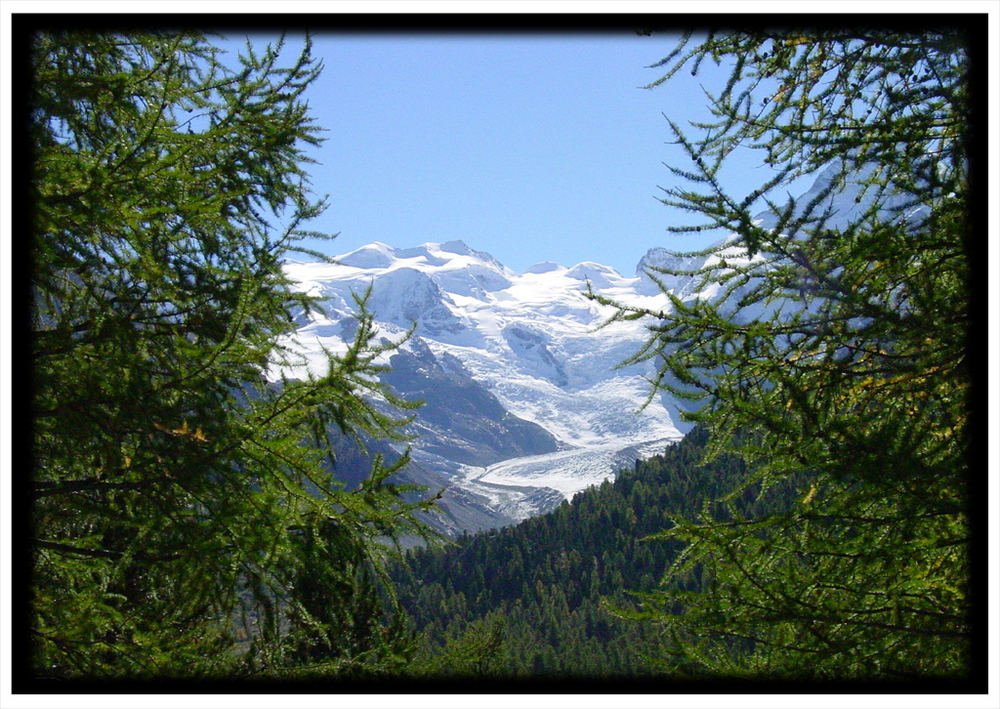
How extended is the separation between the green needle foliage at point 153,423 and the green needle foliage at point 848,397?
5.60 ft

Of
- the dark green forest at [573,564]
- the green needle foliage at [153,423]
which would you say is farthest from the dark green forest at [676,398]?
the dark green forest at [573,564]

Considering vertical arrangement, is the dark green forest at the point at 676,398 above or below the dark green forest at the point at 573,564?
above

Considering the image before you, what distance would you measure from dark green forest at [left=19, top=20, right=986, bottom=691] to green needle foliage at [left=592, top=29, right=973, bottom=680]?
0.06ft

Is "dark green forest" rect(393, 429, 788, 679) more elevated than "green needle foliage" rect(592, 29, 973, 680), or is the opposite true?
"green needle foliage" rect(592, 29, 973, 680)

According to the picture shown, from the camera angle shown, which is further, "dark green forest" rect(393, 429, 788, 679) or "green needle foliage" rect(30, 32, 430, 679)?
"dark green forest" rect(393, 429, 788, 679)

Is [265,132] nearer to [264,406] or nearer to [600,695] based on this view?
[264,406]

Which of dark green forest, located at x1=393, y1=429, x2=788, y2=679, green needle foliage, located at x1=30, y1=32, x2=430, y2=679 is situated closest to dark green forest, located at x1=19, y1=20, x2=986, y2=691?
green needle foliage, located at x1=30, y1=32, x2=430, y2=679

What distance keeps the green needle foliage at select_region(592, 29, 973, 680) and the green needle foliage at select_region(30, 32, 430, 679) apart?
5.60ft

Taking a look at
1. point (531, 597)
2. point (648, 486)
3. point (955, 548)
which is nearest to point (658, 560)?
point (648, 486)

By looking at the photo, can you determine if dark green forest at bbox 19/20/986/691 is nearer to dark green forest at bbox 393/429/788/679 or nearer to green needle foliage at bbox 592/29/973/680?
green needle foliage at bbox 592/29/973/680

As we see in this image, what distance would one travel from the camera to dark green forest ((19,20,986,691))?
9.98 feet

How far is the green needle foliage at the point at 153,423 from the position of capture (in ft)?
10.2

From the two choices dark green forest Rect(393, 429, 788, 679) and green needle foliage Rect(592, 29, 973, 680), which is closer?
green needle foliage Rect(592, 29, 973, 680)

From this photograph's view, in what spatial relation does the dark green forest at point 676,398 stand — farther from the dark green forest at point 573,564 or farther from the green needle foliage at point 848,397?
the dark green forest at point 573,564
